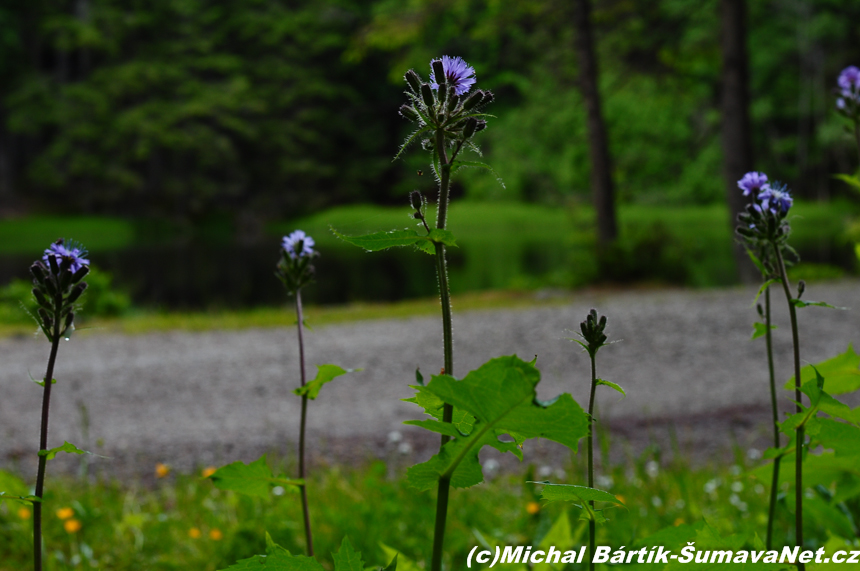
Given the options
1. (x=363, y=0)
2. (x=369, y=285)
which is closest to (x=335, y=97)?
(x=363, y=0)

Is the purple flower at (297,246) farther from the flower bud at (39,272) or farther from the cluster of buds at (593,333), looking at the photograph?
the cluster of buds at (593,333)

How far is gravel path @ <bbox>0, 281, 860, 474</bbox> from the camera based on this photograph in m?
3.74

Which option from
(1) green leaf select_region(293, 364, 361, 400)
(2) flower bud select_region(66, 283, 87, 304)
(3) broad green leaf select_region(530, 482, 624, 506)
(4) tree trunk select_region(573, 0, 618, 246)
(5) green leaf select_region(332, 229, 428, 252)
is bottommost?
(3) broad green leaf select_region(530, 482, 624, 506)

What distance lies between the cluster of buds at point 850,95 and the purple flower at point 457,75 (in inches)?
47.0

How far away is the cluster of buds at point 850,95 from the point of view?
1513mm

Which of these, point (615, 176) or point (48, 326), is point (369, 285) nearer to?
point (615, 176)

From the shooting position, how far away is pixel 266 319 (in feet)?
25.4

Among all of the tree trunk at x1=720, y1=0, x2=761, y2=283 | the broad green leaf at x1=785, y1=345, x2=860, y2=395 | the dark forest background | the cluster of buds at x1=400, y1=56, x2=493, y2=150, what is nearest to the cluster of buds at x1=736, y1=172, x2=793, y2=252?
the broad green leaf at x1=785, y1=345, x2=860, y2=395

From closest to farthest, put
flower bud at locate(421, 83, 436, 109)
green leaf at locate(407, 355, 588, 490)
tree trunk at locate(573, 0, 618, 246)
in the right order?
1. green leaf at locate(407, 355, 588, 490)
2. flower bud at locate(421, 83, 436, 109)
3. tree trunk at locate(573, 0, 618, 246)

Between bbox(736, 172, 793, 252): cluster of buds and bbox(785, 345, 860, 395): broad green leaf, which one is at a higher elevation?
bbox(736, 172, 793, 252): cluster of buds

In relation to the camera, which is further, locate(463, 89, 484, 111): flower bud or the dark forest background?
the dark forest background

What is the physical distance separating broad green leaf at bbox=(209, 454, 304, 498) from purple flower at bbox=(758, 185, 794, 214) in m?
0.77

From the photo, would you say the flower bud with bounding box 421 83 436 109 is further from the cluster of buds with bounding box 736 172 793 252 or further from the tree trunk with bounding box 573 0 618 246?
Result: the tree trunk with bounding box 573 0 618 246

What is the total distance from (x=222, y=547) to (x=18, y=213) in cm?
3714
